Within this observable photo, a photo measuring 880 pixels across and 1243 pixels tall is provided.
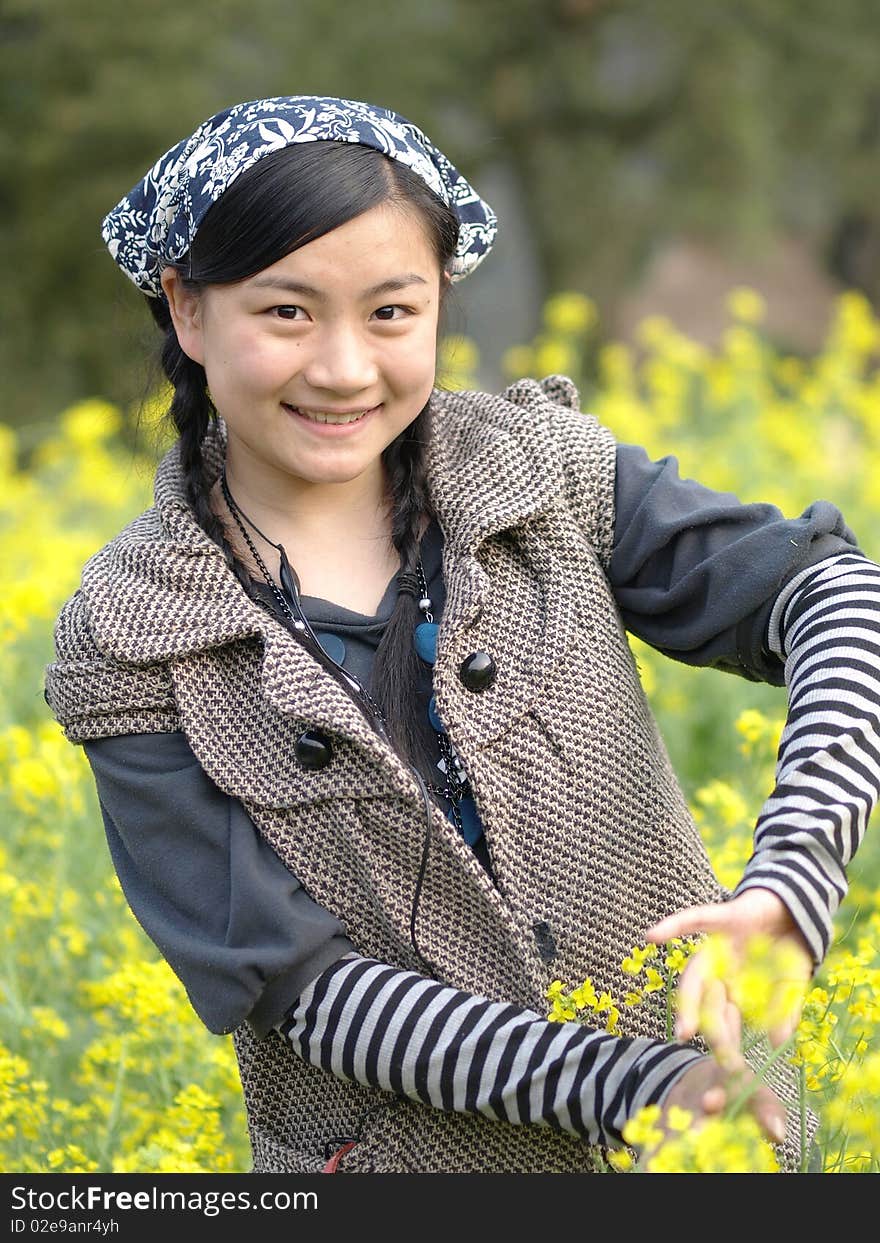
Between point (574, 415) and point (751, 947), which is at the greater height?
point (574, 415)

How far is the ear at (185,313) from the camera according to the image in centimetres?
179

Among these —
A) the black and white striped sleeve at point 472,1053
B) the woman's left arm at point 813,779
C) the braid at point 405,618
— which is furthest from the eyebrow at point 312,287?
the black and white striped sleeve at point 472,1053

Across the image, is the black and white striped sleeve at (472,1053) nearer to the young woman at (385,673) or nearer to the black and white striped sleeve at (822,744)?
the young woman at (385,673)

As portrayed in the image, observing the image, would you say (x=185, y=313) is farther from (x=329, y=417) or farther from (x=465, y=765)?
(x=465, y=765)

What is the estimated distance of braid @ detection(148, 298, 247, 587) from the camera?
1.91m

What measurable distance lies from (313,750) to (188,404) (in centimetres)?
51

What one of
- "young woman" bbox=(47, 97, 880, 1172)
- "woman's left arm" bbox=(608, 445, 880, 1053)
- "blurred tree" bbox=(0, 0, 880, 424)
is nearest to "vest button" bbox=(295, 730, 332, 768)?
"young woman" bbox=(47, 97, 880, 1172)

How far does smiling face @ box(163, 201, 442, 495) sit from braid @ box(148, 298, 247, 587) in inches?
5.0

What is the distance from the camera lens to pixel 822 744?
1486 millimetres

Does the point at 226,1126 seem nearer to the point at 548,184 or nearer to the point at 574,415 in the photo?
the point at 574,415

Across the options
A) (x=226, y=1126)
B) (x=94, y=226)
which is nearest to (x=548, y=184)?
(x=94, y=226)

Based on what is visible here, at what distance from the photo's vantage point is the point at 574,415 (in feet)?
6.44

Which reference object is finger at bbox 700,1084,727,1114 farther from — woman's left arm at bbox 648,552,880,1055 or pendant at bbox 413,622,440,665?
pendant at bbox 413,622,440,665

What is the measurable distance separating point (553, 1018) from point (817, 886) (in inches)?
14.1
